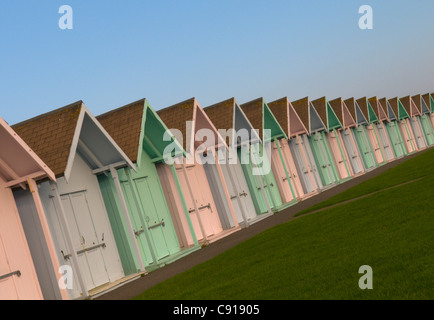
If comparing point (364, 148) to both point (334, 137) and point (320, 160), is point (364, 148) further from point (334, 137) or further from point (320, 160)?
point (320, 160)

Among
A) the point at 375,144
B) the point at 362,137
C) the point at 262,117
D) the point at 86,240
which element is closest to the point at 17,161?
the point at 86,240

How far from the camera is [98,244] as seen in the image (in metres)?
16.0

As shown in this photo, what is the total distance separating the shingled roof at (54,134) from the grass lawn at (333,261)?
3.65 meters

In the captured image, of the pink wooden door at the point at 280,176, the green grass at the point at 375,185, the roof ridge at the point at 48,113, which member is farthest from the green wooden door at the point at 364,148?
the roof ridge at the point at 48,113

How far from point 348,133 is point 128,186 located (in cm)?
2515

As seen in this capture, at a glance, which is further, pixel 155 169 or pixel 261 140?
pixel 261 140

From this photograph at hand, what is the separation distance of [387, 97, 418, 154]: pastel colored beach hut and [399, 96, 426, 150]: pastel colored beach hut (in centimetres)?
69

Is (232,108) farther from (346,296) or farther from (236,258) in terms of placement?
(346,296)

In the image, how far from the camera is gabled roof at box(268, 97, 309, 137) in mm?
29922

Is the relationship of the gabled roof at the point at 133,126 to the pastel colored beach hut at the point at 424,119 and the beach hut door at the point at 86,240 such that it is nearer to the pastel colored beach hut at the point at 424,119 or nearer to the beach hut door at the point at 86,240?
the beach hut door at the point at 86,240

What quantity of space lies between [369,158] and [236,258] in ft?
109

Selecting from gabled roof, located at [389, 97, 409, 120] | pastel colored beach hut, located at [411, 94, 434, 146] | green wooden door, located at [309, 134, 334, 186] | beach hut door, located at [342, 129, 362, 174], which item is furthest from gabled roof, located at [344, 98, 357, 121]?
pastel colored beach hut, located at [411, 94, 434, 146]

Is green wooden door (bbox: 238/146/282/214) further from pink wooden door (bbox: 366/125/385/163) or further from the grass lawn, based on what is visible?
pink wooden door (bbox: 366/125/385/163)
